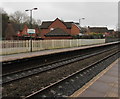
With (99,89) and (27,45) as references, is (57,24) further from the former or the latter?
(99,89)

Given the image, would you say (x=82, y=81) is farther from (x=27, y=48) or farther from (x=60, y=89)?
(x=27, y=48)

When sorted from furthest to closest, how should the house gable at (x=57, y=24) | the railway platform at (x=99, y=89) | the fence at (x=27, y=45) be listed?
the house gable at (x=57, y=24) → the fence at (x=27, y=45) → the railway platform at (x=99, y=89)

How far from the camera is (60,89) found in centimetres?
743

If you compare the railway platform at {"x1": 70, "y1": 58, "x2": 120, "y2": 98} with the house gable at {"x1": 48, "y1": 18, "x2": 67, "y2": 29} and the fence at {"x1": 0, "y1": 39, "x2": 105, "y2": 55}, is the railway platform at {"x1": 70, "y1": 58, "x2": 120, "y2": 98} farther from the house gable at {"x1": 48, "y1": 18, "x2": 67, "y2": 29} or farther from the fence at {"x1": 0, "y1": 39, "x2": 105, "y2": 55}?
the house gable at {"x1": 48, "y1": 18, "x2": 67, "y2": 29}

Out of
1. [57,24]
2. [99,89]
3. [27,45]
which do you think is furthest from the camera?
[57,24]

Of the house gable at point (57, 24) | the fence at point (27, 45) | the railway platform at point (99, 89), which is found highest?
the house gable at point (57, 24)

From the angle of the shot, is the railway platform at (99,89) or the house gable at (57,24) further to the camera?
the house gable at (57,24)

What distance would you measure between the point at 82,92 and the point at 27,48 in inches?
605

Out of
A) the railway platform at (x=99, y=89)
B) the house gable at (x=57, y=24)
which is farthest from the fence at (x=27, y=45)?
the house gable at (x=57, y=24)

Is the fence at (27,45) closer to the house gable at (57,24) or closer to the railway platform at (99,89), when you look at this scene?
the railway platform at (99,89)

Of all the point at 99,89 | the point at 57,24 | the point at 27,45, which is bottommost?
the point at 99,89

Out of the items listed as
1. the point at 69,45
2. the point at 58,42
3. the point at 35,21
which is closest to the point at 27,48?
the point at 58,42

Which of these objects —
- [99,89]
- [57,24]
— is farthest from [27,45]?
[57,24]

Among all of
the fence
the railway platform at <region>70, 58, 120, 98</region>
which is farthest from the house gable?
the railway platform at <region>70, 58, 120, 98</region>
